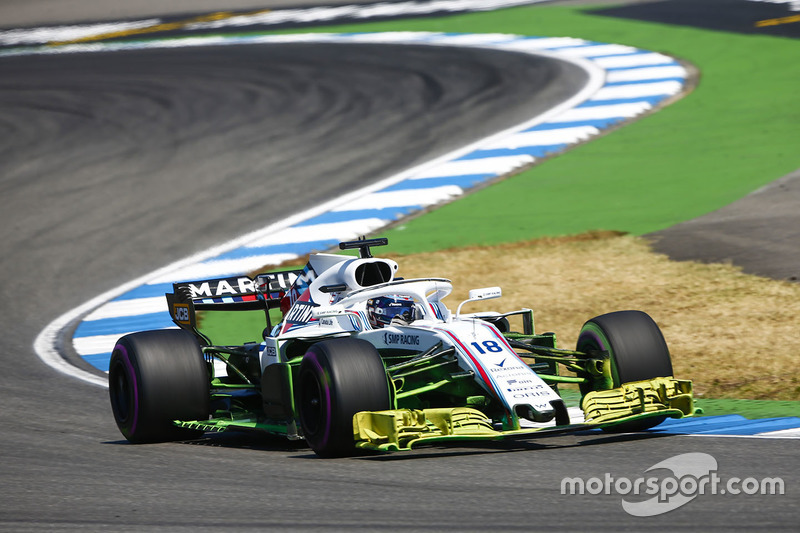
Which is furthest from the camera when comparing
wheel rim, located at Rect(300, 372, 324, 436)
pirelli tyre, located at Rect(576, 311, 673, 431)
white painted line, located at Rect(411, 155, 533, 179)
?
white painted line, located at Rect(411, 155, 533, 179)

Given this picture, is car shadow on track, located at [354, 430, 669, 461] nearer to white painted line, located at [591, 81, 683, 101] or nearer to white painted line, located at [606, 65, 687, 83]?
white painted line, located at [591, 81, 683, 101]

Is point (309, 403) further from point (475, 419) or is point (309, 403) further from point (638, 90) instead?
point (638, 90)

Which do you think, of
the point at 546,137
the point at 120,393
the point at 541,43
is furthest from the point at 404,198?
the point at 541,43

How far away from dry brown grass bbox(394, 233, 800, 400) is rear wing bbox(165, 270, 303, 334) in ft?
8.50

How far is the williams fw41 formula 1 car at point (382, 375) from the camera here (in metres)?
7.09

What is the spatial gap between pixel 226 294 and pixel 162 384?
1.60 metres

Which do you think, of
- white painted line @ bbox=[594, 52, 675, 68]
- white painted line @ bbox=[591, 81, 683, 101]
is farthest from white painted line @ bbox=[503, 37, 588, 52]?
white painted line @ bbox=[591, 81, 683, 101]

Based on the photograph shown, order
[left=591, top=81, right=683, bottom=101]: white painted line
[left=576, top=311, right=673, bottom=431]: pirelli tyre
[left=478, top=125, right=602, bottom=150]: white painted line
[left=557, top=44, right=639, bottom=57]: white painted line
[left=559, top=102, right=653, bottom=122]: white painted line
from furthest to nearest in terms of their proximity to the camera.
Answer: [left=557, top=44, right=639, bottom=57]: white painted line → [left=591, top=81, right=683, bottom=101]: white painted line → [left=559, top=102, right=653, bottom=122]: white painted line → [left=478, top=125, right=602, bottom=150]: white painted line → [left=576, top=311, right=673, bottom=431]: pirelli tyre

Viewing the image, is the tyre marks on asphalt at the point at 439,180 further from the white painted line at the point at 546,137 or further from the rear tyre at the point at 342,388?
the rear tyre at the point at 342,388

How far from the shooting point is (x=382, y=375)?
23.5 feet

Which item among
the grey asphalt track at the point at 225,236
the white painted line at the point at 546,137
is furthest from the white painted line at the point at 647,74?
the white painted line at the point at 546,137

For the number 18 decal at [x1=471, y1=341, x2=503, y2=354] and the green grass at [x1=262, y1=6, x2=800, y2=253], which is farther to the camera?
the green grass at [x1=262, y1=6, x2=800, y2=253]

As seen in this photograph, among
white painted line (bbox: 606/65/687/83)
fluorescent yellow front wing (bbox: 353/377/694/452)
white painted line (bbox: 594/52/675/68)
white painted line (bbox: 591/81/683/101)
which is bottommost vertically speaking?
fluorescent yellow front wing (bbox: 353/377/694/452)

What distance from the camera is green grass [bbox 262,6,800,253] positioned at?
14.7 m
